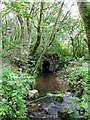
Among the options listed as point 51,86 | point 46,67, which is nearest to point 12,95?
point 51,86

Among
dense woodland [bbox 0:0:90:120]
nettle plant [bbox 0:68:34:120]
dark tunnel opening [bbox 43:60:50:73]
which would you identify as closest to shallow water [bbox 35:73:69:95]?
dense woodland [bbox 0:0:90:120]

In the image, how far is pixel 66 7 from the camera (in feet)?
53.1

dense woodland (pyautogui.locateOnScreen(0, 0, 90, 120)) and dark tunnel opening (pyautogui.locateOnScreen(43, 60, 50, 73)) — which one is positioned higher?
dense woodland (pyautogui.locateOnScreen(0, 0, 90, 120))

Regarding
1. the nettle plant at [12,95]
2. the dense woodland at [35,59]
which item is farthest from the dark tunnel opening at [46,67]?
the nettle plant at [12,95]

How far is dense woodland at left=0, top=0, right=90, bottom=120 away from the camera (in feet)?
15.9

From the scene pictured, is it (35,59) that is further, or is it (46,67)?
(46,67)

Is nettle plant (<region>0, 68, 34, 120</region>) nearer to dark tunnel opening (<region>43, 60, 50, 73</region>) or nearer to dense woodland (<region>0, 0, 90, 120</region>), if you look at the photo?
dense woodland (<region>0, 0, 90, 120</region>)

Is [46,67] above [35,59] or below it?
below

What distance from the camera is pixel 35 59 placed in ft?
45.5

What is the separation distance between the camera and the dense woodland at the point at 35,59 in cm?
484

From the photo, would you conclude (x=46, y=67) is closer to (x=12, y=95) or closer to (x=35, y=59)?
(x=35, y=59)

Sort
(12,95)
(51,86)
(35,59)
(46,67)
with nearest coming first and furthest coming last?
1. (12,95)
2. (51,86)
3. (35,59)
4. (46,67)

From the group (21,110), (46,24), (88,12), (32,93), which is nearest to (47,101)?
(32,93)

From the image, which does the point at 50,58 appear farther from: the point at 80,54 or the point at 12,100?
the point at 12,100
